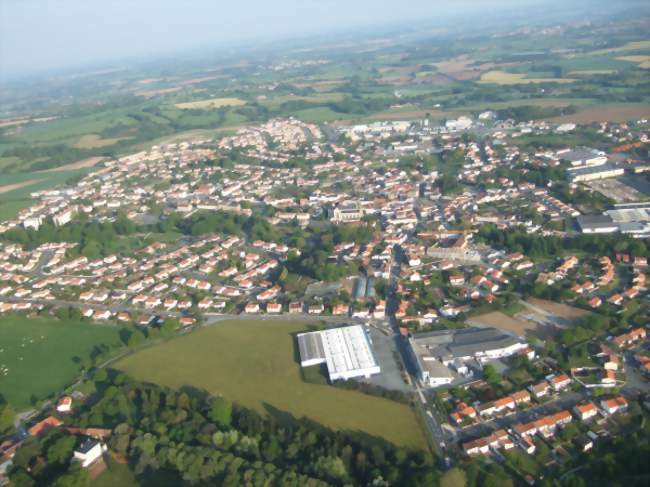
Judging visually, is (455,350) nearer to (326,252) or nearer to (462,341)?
(462,341)

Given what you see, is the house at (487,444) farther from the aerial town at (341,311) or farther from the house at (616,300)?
the house at (616,300)

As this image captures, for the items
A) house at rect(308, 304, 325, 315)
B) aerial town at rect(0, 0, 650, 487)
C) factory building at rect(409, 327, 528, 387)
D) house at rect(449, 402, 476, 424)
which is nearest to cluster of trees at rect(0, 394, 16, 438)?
aerial town at rect(0, 0, 650, 487)

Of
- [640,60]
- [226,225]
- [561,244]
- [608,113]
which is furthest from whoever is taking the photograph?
[640,60]

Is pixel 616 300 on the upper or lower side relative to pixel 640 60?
upper

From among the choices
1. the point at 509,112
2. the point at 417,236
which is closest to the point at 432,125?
the point at 509,112

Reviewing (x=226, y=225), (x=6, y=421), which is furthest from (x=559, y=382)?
(x=226, y=225)

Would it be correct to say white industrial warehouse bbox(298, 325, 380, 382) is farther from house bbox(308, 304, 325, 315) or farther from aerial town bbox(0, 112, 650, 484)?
house bbox(308, 304, 325, 315)
